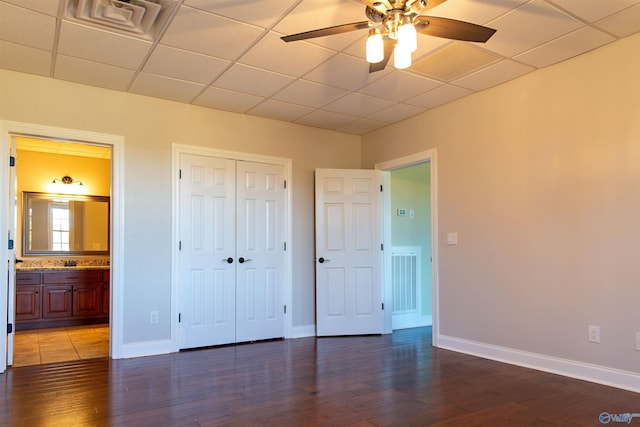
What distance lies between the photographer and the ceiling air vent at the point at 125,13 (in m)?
2.77

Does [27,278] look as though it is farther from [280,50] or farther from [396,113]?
[396,113]

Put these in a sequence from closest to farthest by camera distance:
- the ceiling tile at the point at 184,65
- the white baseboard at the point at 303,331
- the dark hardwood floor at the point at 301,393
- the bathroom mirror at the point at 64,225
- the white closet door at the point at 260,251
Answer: the dark hardwood floor at the point at 301,393, the ceiling tile at the point at 184,65, the white closet door at the point at 260,251, the white baseboard at the point at 303,331, the bathroom mirror at the point at 64,225

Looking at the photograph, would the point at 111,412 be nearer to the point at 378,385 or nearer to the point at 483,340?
the point at 378,385

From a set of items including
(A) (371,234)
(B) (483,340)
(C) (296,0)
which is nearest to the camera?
(C) (296,0)

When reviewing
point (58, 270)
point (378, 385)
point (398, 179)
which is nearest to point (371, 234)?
point (398, 179)

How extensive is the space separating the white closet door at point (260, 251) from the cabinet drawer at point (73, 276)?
2.74m

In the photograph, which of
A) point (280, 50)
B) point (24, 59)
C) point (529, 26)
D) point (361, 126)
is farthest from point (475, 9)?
point (24, 59)

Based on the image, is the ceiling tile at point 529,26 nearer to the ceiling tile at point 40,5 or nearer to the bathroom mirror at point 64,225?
the ceiling tile at point 40,5

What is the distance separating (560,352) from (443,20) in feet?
9.15

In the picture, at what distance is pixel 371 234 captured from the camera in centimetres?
539

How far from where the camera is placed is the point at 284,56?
11.4 feet

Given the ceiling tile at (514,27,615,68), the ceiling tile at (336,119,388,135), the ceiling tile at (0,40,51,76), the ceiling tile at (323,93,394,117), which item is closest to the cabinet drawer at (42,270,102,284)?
the ceiling tile at (0,40,51,76)

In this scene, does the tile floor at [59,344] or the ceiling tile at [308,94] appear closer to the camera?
the ceiling tile at [308,94]

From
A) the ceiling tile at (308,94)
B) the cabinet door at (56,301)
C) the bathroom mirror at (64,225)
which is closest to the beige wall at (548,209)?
the ceiling tile at (308,94)
